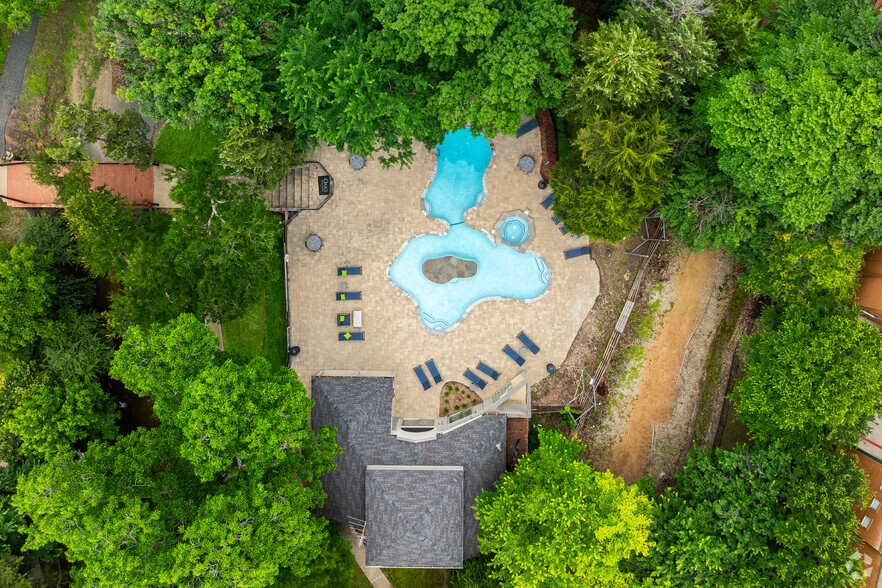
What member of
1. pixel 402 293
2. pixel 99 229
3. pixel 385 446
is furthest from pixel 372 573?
pixel 99 229

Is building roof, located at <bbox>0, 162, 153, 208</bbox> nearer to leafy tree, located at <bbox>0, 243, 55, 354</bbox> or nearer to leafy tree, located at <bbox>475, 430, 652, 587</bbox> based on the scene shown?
leafy tree, located at <bbox>0, 243, 55, 354</bbox>

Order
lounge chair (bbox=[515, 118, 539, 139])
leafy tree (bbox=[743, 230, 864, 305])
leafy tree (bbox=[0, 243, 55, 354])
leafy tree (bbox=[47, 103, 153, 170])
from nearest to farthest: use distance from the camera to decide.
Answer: leafy tree (bbox=[743, 230, 864, 305]) < leafy tree (bbox=[0, 243, 55, 354]) < leafy tree (bbox=[47, 103, 153, 170]) < lounge chair (bbox=[515, 118, 539, 139])

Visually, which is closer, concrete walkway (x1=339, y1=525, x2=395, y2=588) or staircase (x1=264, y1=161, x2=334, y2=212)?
staircase (x1=264, y1=161, x2=334, y2=212)

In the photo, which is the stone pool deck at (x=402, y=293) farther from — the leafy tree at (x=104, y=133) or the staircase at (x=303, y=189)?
the leafy tree at (x=104, y=133)

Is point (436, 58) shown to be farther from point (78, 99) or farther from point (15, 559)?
point (15, 559)

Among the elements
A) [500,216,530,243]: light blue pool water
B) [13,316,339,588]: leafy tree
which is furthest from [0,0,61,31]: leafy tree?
[500,216,530,243]: light blue pool water

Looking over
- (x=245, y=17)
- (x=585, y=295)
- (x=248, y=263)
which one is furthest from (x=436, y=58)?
(x=585, y=295)

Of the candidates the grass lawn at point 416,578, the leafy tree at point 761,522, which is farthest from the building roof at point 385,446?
the leafy tree at point 761,522
